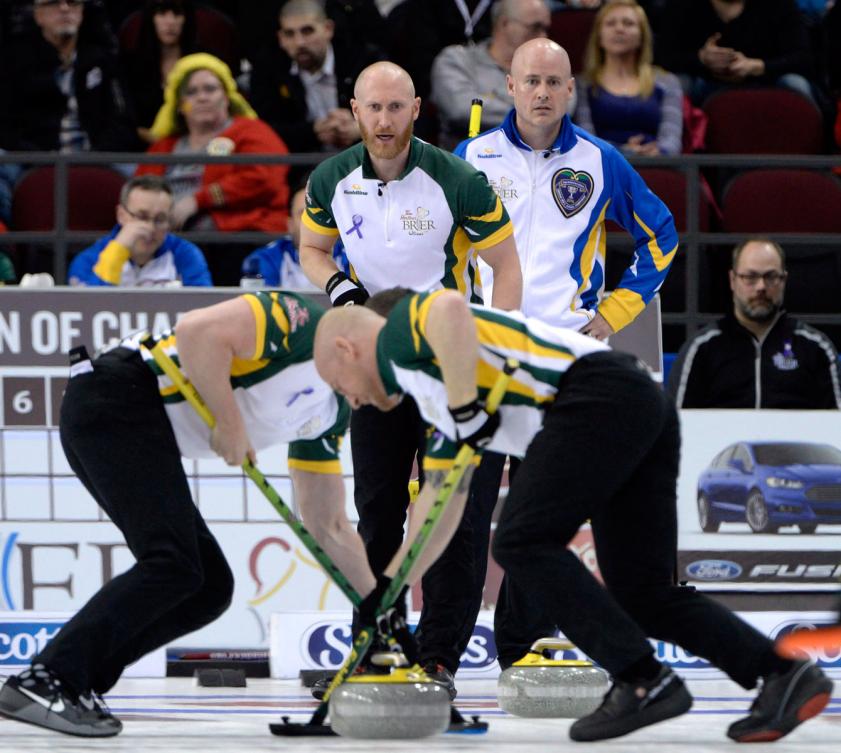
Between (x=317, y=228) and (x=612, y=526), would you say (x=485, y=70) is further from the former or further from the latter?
(x=612, y=526)

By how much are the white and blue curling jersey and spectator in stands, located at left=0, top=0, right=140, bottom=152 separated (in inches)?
144

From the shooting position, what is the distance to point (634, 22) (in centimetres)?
782

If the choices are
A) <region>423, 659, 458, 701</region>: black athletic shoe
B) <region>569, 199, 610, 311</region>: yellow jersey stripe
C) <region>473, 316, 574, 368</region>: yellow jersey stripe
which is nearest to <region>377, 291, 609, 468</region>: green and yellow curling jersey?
<region>473, 316, 574, 368</region>: yellow jersey stripe

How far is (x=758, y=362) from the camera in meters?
6.93

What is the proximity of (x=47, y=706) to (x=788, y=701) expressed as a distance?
1807 mm

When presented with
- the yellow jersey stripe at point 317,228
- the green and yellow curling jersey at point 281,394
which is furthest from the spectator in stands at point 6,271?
the green and yellow curling jersey at point 281,394

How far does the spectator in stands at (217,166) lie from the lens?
7766 mm

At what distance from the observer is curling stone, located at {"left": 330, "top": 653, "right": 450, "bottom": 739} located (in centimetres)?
409

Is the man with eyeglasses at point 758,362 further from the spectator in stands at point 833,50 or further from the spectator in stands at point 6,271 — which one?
the spectator in stands at point 6,271

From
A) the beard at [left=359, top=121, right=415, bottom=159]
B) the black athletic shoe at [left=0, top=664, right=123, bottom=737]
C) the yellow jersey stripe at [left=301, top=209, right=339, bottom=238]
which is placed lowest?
the black athletic shoe at [left=0, top=664, right=123, bottom=737]

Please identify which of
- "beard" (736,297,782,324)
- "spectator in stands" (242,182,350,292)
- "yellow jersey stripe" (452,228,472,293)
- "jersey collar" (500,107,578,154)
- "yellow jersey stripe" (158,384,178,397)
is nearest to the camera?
"yellow jersey stripe" (158,384,178,397)

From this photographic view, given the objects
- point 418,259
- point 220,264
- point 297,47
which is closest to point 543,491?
point 418,259

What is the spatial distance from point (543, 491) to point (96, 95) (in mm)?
5266

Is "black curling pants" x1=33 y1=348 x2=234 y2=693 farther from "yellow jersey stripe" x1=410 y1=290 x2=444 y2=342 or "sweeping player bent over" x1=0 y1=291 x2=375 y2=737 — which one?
"yellow jersey stripe" x1=410 y1=290 x2=444 y2=342
